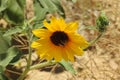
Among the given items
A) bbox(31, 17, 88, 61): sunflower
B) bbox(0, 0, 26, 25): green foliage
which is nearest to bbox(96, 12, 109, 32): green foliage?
bbox(31, 17, 88, 61): sunflower

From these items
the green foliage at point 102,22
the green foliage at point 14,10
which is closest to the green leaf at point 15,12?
the green foliage at point 14,10

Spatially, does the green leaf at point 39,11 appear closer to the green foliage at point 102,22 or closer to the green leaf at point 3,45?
the green leaf at point 3,45

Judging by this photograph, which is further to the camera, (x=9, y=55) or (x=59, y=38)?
(x=9, y=55)

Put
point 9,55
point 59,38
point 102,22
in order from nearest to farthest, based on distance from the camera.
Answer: point 59,38, point 102,22, point 9,55

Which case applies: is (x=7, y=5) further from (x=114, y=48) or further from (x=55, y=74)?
(x=114, y=48)

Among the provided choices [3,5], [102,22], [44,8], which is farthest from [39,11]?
[102,22]

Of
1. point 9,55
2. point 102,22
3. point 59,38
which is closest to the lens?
point 59,38

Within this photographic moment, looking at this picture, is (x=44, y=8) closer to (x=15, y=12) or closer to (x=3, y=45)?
(x=15, y=12)
